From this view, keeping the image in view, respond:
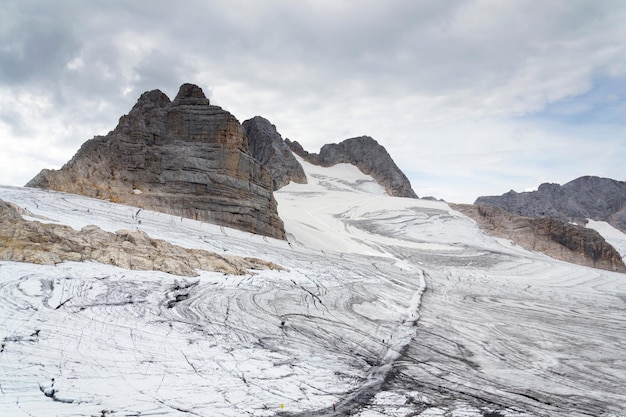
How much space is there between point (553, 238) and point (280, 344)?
4500 centimetres

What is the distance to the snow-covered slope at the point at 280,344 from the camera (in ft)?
14.9

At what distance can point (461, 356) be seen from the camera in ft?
23.6

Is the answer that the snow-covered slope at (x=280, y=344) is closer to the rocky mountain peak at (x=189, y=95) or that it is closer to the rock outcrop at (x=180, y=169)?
the rock outcrop at (x=180, y=169)

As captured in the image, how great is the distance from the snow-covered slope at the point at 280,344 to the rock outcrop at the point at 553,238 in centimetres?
3011

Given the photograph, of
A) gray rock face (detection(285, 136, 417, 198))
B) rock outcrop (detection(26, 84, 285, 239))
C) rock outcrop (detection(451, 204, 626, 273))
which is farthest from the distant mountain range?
gray rock face (detection(285, 136, 417, 198))

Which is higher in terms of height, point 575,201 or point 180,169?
point 575,201

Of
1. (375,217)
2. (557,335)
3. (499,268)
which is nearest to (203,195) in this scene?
(557,335)

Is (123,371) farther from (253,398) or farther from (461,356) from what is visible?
(461,356)

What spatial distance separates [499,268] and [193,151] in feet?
60.8

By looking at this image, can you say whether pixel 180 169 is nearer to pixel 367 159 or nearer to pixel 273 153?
pixel 273 153

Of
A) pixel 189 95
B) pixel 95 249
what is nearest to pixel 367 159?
pixel 189 95

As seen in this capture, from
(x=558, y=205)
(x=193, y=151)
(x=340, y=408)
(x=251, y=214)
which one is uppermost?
(x=558, y=205)

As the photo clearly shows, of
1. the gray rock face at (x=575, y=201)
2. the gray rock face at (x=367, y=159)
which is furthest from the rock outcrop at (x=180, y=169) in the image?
the gray rock face at (x=575, y=201)

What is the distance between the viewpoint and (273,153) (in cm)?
6353
